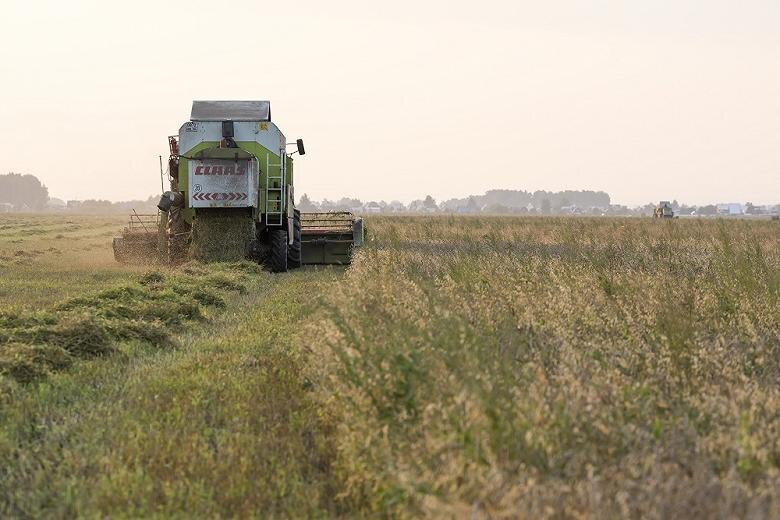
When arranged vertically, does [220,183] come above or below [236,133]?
below

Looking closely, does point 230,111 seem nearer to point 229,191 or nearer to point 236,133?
point 236,133

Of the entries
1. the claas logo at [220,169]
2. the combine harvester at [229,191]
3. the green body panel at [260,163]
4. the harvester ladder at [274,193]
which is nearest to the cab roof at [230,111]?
the combine harvester at [229,191]

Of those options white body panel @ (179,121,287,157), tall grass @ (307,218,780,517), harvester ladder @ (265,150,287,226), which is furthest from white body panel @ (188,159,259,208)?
tall grass @ (307,218,780,517)

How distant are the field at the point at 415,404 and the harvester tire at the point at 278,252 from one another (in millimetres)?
7786

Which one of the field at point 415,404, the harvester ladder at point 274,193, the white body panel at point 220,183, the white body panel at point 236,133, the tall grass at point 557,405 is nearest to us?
the tall grass at point 557,405

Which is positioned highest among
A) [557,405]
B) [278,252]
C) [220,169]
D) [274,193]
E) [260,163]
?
[260,163]

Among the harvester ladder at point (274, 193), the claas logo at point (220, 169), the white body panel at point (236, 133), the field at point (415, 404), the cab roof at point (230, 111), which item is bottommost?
the field at point (415, 404)

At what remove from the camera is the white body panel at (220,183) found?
18.1 meters

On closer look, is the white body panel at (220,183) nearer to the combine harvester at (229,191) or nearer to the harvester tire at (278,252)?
the combine harvester at (229,191)

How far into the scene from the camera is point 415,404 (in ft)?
16.1

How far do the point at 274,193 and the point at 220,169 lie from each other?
5.17 feet

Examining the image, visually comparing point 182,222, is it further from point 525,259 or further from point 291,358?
point 291,358

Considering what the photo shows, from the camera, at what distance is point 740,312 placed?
8656 millimetres

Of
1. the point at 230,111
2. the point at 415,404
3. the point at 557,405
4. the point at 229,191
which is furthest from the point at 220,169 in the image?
the point at 557,405
